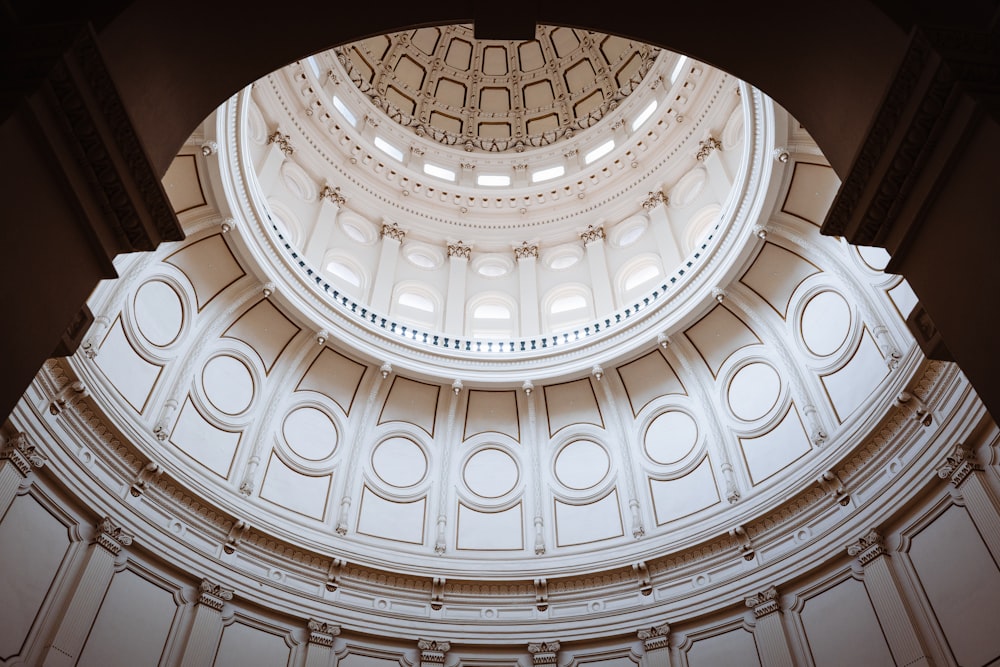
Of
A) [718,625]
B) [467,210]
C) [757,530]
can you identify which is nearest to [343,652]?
[718,625]

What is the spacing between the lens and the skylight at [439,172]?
2472 centimetres

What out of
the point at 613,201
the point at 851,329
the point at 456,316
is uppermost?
the point at 613,201

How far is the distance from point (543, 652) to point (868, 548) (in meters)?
7.07

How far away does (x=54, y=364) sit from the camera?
11711 mm

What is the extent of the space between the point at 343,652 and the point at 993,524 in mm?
12206

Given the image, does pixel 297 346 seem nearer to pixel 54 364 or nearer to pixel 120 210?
pixel 54 364

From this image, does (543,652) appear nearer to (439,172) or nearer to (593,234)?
(593,234)

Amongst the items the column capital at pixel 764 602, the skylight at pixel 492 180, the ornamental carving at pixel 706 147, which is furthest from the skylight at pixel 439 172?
the column capital at pixel 764 602

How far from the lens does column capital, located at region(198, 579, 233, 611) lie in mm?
13445

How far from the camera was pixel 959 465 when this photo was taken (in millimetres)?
11078

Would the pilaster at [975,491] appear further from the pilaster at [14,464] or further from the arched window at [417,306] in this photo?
the pilaster at [14,464]

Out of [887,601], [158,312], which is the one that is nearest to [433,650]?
[887,601]

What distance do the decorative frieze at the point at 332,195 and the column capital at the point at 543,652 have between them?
13381 millimetres

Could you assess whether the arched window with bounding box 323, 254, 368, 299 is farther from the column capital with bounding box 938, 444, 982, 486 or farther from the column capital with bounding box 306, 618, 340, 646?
the column capital with bounding box 938, 444, 982, 486
